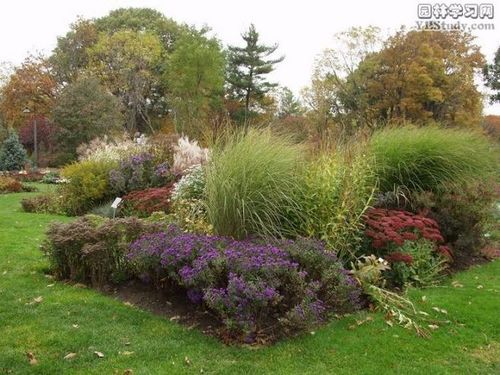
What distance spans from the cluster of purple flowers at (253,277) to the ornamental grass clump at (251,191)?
48cm

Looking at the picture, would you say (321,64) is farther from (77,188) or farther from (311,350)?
(311,350)

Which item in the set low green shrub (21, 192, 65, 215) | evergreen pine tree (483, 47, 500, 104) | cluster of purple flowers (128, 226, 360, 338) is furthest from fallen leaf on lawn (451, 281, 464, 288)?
evergreen pine tree (483, 47, 500, 104)

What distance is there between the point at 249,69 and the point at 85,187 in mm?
22857

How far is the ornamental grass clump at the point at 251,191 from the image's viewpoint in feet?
15.1

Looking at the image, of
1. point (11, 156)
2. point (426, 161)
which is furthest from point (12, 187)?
point (426, 161)

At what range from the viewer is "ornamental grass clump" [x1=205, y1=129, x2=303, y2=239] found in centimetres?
460

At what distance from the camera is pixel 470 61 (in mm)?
20719

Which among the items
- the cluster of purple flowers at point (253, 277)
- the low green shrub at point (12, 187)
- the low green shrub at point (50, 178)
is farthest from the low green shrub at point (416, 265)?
the low green shrub at point (50, 178)

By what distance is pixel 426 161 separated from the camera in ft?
20.9

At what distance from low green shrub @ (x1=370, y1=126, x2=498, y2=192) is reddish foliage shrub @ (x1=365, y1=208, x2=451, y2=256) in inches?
42.5

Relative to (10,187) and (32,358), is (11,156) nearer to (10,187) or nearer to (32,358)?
(10,187)

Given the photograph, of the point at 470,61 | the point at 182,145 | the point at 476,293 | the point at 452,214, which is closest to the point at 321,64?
the point at 470,61

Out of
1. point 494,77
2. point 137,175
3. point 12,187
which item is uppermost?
point 494,77

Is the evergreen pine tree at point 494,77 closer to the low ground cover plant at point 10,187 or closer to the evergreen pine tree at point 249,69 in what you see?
the evergreen pine tree at point 249,69
